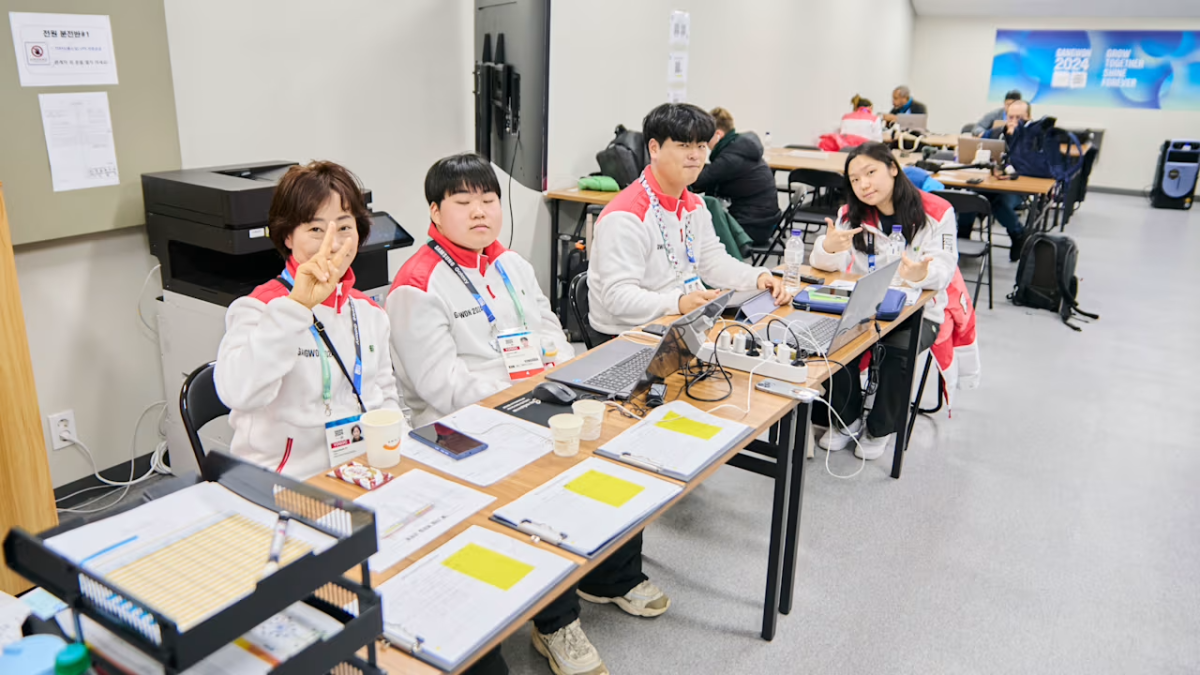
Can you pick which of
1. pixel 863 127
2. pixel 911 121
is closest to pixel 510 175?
pixel 863 127

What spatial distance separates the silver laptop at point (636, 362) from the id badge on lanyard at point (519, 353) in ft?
0.49

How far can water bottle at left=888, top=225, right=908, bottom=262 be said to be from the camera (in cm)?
317

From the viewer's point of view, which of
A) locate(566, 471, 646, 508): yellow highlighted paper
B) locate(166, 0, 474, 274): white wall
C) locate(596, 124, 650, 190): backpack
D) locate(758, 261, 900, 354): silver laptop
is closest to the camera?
locate(566, 471, 646, 508): yellow highlighted paper

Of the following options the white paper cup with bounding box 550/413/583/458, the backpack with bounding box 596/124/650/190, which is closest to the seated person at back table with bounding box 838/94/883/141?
the backpack with bounding box 596/124/650/190

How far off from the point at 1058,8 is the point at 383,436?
1241 cm

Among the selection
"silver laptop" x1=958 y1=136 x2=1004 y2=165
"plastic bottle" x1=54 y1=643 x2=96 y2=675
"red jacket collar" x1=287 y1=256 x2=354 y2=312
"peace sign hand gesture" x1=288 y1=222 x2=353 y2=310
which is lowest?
"plastic bottle" x1=54 y1=643 x2=96 y2=675

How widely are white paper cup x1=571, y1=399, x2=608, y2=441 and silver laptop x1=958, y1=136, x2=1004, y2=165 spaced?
6339 millimetres

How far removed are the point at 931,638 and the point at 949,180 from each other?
498 centimetres

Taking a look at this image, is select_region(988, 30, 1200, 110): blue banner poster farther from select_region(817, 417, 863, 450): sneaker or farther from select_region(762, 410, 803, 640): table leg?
select_region(762, 410, 803, 640): table leg

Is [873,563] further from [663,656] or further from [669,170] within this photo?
[669,170]

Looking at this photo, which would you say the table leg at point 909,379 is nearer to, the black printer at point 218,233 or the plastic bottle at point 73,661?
the black printer at point 218,233

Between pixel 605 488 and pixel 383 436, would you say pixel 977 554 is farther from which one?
pixel 383 436

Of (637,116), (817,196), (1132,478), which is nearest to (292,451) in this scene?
(1132,478)

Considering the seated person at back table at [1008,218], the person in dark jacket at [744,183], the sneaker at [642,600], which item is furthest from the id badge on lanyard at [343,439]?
the seated person at back table at [1008,218]
